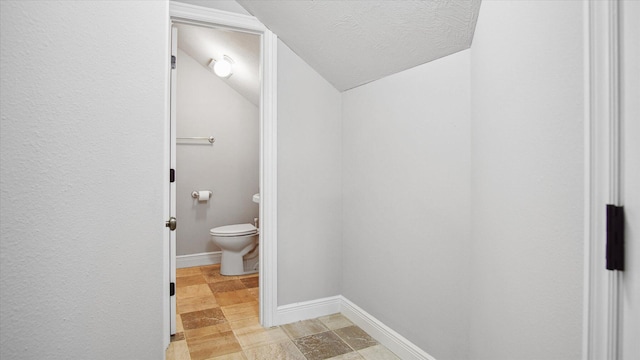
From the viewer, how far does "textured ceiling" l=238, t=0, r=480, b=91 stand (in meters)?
1.55

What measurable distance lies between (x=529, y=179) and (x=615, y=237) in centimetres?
31

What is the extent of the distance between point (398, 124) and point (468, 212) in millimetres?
660

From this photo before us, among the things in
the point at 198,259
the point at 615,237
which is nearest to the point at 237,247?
the point at 198,259

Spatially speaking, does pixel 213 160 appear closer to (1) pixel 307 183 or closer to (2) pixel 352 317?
(1) pixel 307 183

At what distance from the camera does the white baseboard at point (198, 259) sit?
12.7 ft

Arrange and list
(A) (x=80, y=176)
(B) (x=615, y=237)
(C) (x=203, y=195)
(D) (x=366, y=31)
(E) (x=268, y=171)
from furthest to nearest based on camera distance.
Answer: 1. (C) (x=203, y=195)
2. (E) (x=268, y=171)
3. (D) (x=366, y=31)
4. (B) (x=615, y=237)
5. (A) (x=80, y=176)

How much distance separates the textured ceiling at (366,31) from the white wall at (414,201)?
0.29ft

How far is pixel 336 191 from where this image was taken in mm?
2643

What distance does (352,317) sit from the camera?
2520 millimetres

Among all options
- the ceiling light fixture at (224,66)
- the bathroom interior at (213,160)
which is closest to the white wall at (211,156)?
the bathroom interior at (213,160)

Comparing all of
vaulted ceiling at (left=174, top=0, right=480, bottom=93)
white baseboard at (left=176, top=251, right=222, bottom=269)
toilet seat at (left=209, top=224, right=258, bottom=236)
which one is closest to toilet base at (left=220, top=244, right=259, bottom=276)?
toilet seat at (left=209, top=224, right=258, bottom=236)

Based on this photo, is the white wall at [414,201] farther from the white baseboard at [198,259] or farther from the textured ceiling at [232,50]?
the white baseboard at [198,259]

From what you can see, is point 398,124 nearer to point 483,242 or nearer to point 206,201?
point 483,242

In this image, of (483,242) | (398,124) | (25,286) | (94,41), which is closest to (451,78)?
(398,124)
